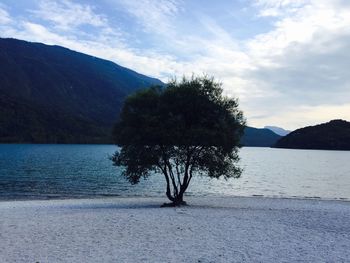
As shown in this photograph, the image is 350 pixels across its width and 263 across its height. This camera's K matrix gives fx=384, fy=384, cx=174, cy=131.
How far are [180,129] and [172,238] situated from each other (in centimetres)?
1661

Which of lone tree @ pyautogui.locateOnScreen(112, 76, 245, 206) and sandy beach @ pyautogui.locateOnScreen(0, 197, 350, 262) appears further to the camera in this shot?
lone tree @ pyautogui.locateOnScreen(112, 76, 245, 206)

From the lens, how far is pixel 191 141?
114 feet

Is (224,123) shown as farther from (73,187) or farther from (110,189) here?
(73,187)

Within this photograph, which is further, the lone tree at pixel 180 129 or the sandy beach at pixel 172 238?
the lone tree at pixel 180 129

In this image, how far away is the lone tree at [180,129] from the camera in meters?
35.3

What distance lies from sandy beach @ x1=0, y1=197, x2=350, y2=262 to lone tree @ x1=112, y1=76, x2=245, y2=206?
8.39 metres

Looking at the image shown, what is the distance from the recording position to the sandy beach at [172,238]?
51.3 feet

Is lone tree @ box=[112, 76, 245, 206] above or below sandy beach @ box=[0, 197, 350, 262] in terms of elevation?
above

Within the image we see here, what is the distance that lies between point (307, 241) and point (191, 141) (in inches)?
678

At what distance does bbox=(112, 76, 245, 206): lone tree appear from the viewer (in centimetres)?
3528

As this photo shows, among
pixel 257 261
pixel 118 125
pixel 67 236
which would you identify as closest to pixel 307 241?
pixel 257 261

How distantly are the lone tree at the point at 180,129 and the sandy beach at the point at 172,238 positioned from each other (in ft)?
27.5

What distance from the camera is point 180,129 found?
35.0 m

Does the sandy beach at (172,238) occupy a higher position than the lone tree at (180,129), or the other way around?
the lone tree at (180,129)
